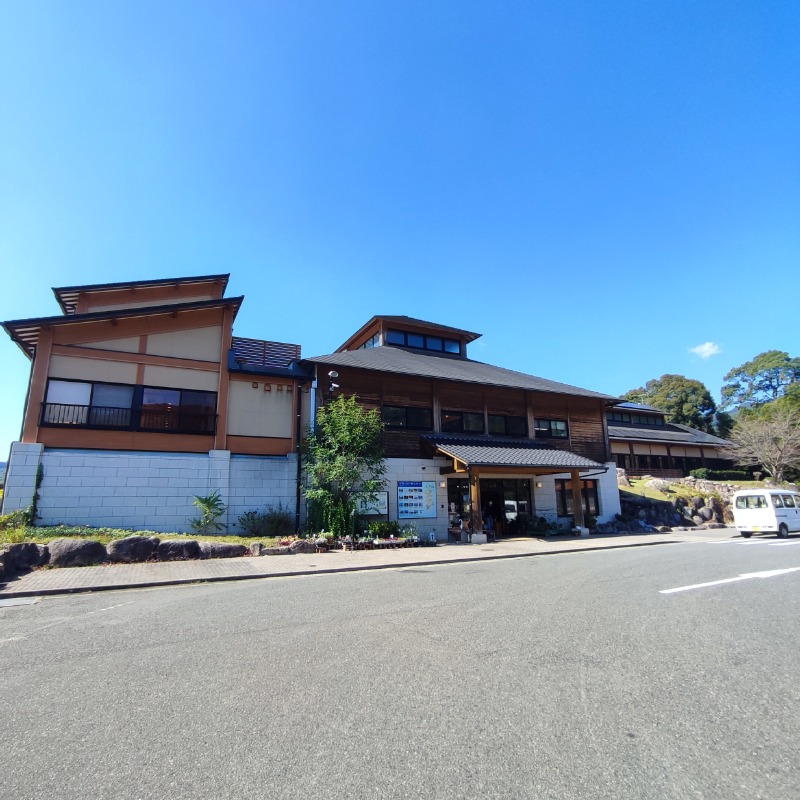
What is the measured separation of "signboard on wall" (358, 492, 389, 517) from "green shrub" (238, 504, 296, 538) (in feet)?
8.79

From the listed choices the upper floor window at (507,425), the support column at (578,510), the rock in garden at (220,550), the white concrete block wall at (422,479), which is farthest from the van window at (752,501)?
the rock in garden at (220,550)

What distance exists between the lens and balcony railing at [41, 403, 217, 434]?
15887 millimetres

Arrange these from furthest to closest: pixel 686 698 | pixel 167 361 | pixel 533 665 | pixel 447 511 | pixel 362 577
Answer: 1. pixel 447 511
2. pixel 167 361
3. pixel 362 577
4. pixel 533 665
5. pixel 686 698

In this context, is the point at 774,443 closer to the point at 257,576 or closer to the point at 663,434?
the point at 663,434

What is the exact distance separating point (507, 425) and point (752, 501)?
34.7 feet

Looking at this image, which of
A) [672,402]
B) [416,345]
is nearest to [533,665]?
[416,345]

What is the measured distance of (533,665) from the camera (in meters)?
4.42

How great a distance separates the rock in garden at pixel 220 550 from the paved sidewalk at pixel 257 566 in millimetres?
332

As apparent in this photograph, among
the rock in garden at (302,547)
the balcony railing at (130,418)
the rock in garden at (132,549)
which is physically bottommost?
the rock in garden at (302,547)

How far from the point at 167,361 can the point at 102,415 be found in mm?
2897

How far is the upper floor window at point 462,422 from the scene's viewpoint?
2148cm

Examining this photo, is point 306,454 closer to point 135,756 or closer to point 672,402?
point 135,756

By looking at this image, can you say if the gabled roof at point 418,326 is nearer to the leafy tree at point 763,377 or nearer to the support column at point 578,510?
the support column at point 578,510

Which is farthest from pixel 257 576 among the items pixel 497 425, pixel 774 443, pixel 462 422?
pixel 774 443
